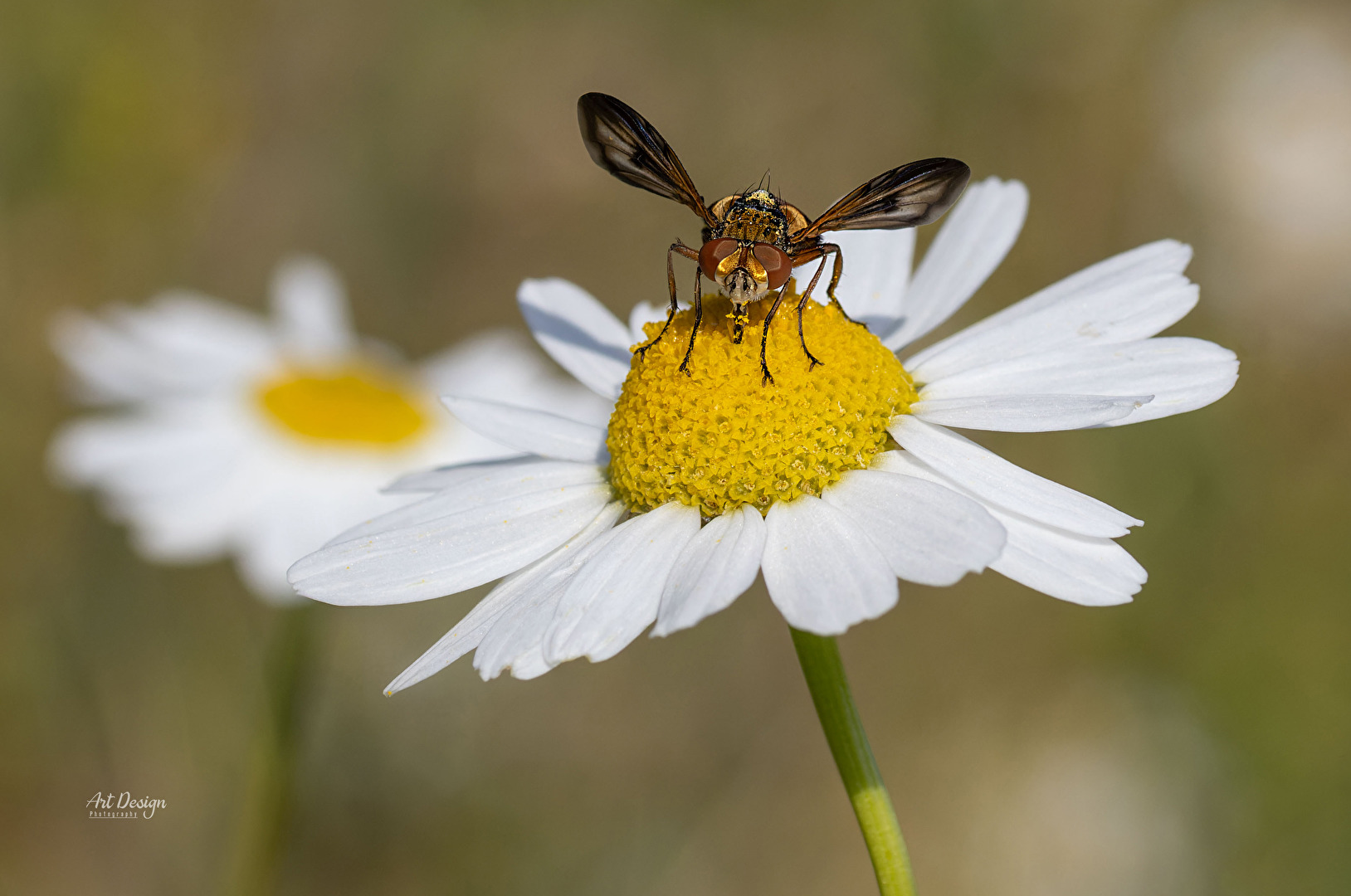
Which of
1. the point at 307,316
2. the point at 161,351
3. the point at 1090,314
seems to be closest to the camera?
the point at 1090,314

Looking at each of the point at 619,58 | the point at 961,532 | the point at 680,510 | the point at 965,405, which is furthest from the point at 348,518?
the point at 619,58

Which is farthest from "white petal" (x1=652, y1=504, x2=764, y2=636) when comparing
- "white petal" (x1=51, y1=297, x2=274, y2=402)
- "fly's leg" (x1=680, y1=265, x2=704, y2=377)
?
"white petal" (x1=51, y1=297, x2=274, y2=402)

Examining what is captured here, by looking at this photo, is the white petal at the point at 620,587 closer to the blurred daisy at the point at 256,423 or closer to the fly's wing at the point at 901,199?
the fly's wing at the point at 901,199

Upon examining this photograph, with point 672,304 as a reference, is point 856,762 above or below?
below

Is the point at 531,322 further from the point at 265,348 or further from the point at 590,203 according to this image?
the point at 590,203

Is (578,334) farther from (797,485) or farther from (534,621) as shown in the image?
(534,621)

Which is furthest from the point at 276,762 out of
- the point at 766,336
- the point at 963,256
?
the point at 963,256
